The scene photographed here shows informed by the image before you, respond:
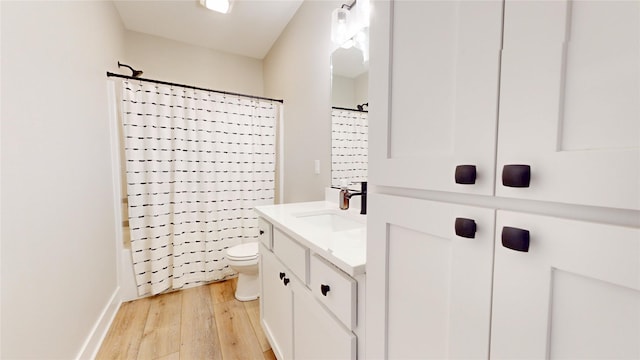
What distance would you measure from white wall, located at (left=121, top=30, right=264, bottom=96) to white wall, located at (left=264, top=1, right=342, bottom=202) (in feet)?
1.94

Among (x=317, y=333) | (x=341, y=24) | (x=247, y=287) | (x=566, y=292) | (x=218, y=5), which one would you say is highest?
(x=218, y=5)

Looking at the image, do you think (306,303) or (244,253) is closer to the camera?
(306,303)

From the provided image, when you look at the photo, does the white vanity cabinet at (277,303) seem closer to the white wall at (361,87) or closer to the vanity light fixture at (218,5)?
the white wall at (361,87)

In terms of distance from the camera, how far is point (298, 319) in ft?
3.66

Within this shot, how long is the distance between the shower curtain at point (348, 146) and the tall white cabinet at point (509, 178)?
882 millimetres

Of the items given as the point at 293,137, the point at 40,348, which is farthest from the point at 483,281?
the point at 293,137

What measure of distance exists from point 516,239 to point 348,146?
133cm

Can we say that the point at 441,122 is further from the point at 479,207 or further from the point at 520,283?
the point at 520,283

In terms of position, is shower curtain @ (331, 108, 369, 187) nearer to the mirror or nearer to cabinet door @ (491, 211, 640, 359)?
the mirror

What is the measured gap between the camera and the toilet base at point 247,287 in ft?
7.26

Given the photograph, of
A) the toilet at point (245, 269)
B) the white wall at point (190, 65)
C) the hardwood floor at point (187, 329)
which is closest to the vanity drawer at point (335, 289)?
the hardwood floor at point (187, 329)

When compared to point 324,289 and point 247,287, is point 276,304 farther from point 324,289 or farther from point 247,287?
point 247,287

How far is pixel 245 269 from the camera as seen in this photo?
215 centimetres

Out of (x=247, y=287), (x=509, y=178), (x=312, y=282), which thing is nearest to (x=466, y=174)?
(x=509, y=178)
